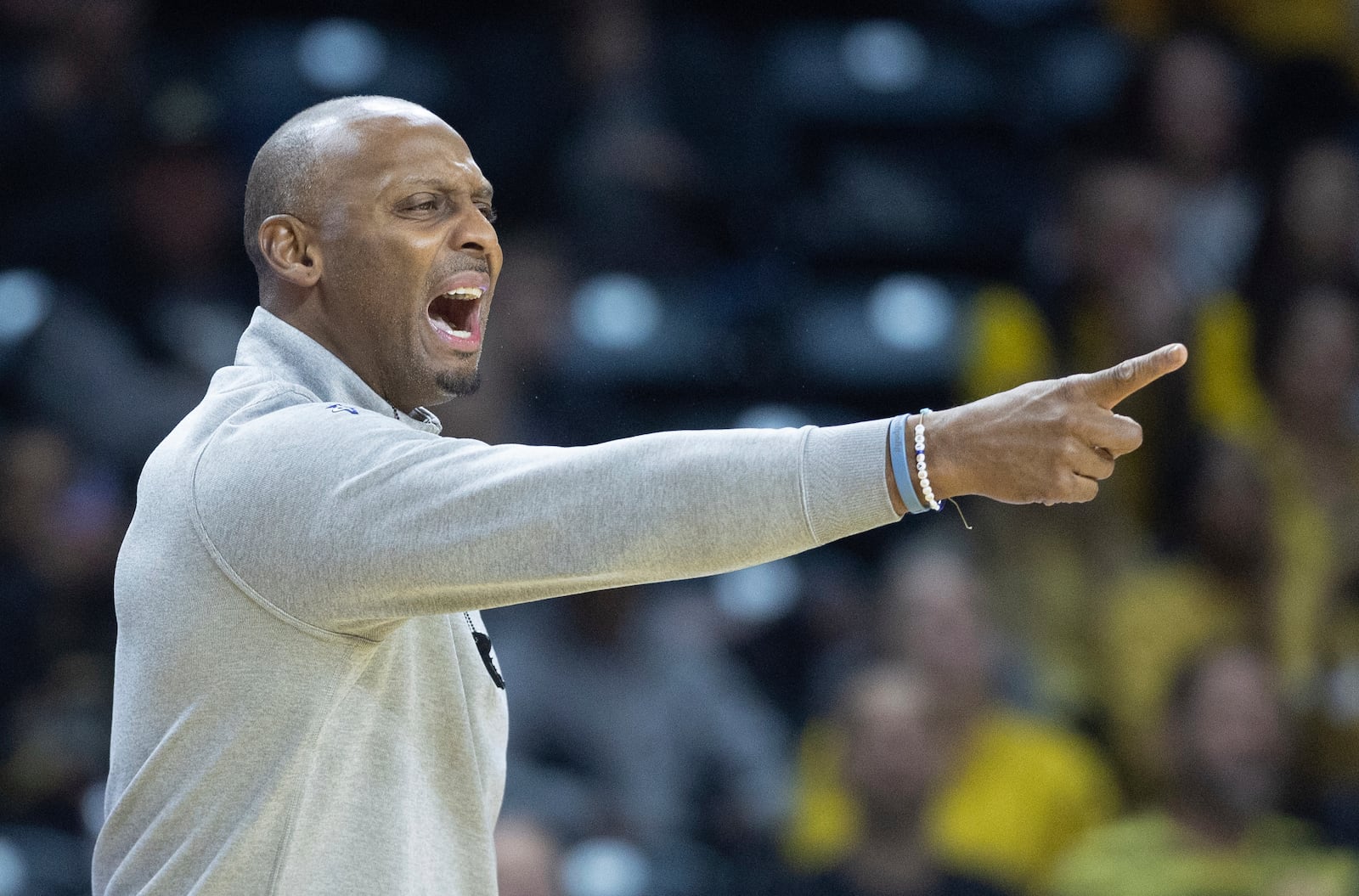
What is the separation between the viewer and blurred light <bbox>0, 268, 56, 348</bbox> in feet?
16.4

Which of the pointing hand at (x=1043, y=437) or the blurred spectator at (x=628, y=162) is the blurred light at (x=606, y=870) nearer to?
the blurred spectator at (x=628, y=162)

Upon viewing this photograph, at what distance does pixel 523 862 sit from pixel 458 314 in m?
1.84

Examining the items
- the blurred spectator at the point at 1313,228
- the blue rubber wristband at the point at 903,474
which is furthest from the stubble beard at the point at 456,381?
the blurred spectator at the point at 1313,228

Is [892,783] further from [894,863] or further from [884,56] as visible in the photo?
[884,56]

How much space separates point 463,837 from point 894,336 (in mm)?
3407

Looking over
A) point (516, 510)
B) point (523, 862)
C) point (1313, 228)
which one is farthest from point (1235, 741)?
point (516, 510)

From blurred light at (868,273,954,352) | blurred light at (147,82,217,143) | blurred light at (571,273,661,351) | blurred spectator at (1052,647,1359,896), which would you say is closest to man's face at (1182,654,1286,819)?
blurred spectator at (1052,647,1359,896)

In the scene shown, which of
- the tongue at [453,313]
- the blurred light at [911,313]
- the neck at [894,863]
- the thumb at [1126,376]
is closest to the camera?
the thumb at [1126,376]

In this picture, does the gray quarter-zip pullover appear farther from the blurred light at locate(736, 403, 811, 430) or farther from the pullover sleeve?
the blurred light at locate(736, 403, 811, 430)

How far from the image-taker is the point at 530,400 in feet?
14.3

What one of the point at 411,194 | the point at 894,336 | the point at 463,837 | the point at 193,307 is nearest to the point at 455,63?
the point at 193,307

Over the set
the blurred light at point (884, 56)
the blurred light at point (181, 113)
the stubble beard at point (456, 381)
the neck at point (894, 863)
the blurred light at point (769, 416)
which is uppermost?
the blurred light at point (884, 56)

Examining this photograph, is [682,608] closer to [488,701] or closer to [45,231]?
[45,231]

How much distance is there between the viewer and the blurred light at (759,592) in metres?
4.92
